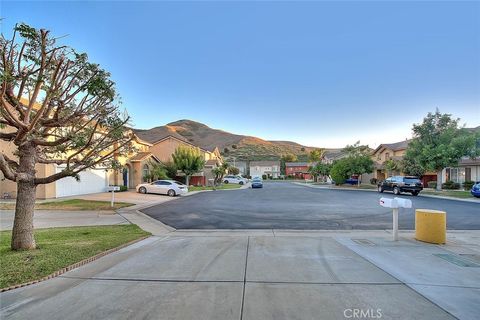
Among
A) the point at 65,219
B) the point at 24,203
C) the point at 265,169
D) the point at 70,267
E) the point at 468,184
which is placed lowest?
the point at 65,219

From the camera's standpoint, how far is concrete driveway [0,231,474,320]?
3949mm

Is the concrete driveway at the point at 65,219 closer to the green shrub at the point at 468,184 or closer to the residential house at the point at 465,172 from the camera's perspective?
the green shrub at the point at 468,184

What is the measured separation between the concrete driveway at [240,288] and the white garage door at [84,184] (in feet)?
64.4

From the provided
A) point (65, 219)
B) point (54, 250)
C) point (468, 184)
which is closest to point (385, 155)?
point (468, 184)

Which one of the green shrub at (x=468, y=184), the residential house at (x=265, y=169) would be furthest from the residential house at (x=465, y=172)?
the residential house at (x=265, y=169)

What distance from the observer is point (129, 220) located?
13117 millimetres

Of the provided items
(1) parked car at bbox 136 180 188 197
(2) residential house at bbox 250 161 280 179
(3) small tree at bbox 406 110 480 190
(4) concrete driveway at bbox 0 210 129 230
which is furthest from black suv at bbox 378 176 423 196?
(2) residential house at bbox 250 161 280 179

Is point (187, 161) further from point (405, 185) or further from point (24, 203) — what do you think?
point (24, 203)

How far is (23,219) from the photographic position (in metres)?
7.11

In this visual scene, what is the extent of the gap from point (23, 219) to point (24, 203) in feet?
1.29

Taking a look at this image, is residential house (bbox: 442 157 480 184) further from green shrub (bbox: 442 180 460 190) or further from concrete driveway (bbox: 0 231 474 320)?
concrete driveway (bbox: 0 231 474 320)

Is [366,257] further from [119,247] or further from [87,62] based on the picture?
[87,62]

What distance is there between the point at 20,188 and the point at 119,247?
280 centimetres

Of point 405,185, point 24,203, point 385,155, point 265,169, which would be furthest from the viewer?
point 265,169
